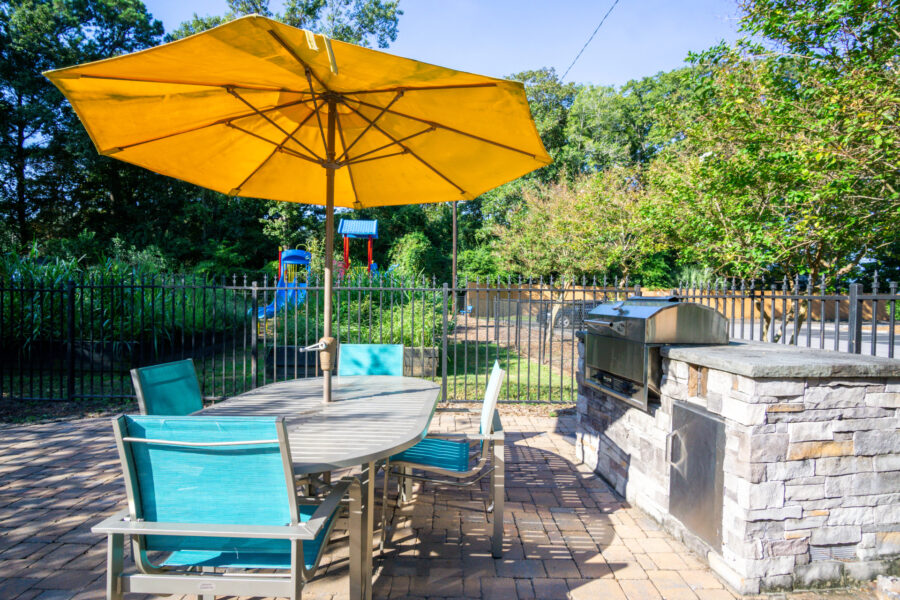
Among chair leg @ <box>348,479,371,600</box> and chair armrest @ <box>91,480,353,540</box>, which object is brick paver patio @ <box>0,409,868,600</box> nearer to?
chair leg @ <box>348,479,371,600</box>

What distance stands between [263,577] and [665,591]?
183 cm

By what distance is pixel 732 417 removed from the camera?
2.17 m

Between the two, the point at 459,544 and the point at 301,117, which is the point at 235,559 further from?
the point at 301,117

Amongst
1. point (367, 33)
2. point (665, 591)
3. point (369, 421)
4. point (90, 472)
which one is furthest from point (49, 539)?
point (367, 33)

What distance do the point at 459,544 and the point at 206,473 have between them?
1658 mm

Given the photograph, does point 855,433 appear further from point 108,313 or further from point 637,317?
point 108,313

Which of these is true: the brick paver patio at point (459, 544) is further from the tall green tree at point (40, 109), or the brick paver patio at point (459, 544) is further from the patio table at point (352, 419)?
the tall green tree at point (40, 109)

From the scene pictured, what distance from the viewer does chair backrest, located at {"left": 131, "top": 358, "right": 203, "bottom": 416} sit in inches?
91.5

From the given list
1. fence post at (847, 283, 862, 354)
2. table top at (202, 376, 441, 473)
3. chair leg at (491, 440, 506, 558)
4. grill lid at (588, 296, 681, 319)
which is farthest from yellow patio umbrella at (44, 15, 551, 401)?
fence post at (847, 283, 862, 354)

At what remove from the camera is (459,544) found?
2.57 metres

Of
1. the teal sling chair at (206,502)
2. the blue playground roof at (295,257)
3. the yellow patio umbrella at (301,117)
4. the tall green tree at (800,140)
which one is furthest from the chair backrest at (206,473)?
the blue playground roof at (295,257)

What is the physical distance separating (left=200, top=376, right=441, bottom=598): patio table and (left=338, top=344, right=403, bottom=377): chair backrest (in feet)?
1.01

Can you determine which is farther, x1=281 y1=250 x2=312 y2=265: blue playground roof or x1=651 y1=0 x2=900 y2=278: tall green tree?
x1=281 y1=250 x2=312 y2=265: blue playground roof

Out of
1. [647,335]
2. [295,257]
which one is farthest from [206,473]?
[295,257]
